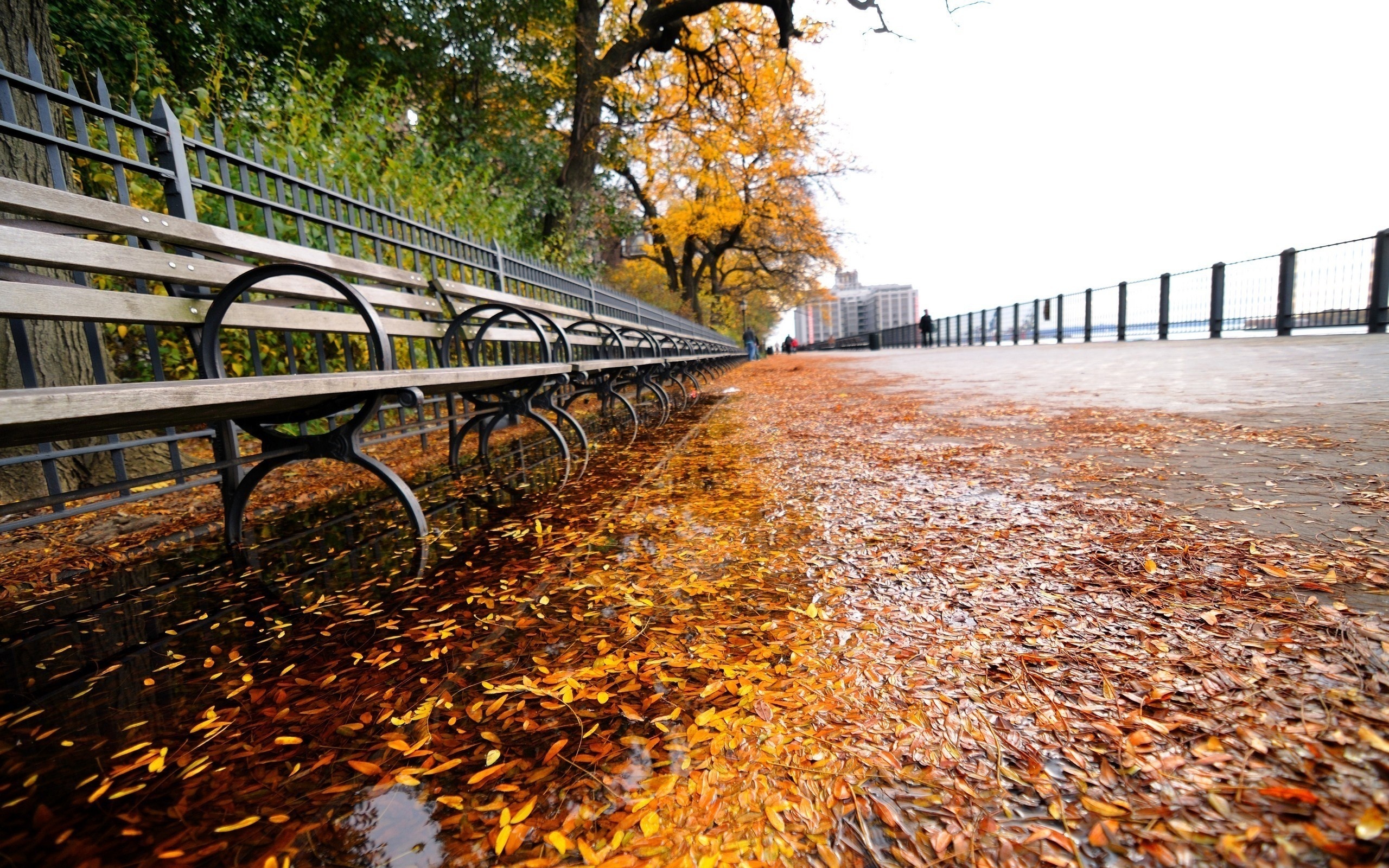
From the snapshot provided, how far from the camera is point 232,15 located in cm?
706

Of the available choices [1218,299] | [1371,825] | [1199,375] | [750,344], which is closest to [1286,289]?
[1218,299]

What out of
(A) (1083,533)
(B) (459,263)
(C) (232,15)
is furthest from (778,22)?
(A) (1083,533)

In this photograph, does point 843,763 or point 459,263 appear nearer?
point 843,763

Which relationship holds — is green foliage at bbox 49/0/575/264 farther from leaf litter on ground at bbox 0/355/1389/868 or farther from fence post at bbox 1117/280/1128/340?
fence post at bbox 1117/280/1128/340

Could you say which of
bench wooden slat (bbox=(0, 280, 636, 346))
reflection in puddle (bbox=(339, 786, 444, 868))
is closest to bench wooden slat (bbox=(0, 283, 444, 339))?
bench wooden slat (bbox=(0, 280, 636, 346))

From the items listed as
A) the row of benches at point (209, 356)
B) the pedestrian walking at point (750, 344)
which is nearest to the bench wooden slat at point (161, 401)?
the row of benches at point (209, 356)

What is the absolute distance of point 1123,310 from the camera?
53.4 feet

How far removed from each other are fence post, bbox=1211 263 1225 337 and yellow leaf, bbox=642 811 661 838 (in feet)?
55.7

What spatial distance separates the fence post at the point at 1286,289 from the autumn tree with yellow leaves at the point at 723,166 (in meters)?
9.96

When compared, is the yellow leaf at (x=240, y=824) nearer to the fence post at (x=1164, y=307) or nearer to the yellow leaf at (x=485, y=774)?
the yellow leaf at (x=485, y=774)

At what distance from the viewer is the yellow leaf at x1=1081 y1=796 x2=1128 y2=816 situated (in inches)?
31.3

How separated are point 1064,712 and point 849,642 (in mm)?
402

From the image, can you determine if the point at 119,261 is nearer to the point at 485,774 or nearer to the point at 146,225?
the point at 146,225

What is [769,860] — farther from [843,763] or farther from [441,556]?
[441,556]
